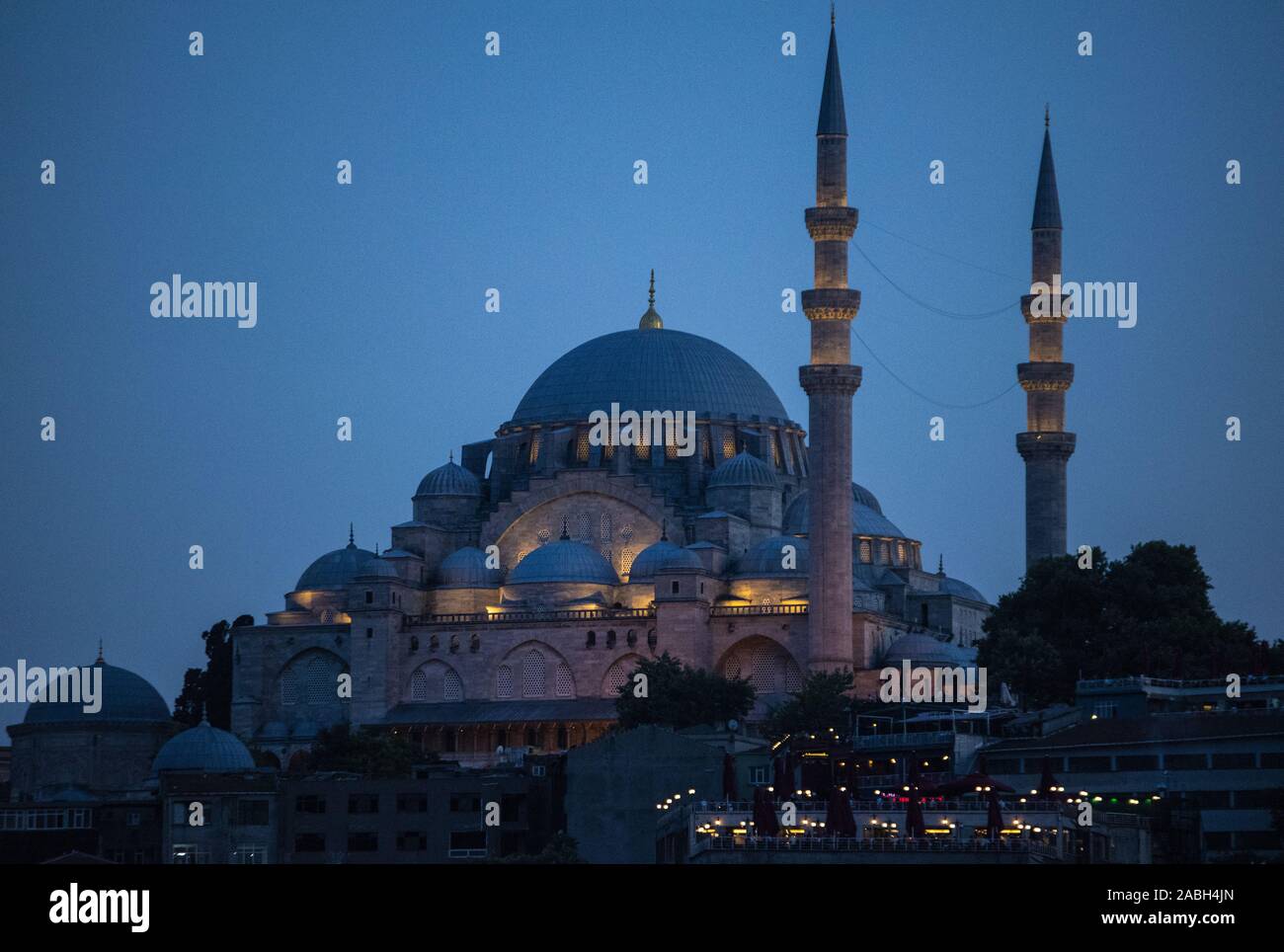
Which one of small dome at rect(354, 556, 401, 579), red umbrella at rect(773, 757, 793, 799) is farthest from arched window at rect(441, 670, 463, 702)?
red umbrella at rect(773, 757, 793, 799)

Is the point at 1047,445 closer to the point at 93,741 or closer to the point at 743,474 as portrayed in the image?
the point at 743,474

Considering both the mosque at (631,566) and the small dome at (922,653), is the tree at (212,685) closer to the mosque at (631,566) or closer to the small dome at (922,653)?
the mosque at (631,566)

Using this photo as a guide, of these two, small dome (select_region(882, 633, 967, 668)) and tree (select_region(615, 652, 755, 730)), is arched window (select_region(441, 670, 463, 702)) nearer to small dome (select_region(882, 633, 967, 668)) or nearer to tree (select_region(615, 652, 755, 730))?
tree (select_region(615, 652, 755, 730))

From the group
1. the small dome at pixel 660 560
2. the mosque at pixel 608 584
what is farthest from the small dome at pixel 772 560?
the small dome at pixel 660 560

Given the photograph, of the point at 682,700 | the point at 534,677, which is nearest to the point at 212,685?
the point at 534,677
